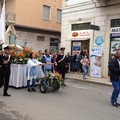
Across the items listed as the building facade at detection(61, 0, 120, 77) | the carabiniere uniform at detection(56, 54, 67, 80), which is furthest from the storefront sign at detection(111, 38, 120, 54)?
the carabiniere uniform at detection(56, 54, 67, 80)

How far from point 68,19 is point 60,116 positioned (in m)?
13.5

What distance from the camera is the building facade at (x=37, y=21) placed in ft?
90.6

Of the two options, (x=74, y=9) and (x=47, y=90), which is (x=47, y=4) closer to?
(x=74, y=9)

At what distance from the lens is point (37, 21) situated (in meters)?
29.1

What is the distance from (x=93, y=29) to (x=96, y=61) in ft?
6.49

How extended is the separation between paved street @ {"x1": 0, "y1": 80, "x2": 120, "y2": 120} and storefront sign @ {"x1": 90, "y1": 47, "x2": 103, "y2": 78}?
6054 millimetres

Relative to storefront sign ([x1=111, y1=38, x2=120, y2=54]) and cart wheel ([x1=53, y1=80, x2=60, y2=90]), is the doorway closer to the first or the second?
storefront sign ([x1=111, y1=38, x2=120, y2=54])

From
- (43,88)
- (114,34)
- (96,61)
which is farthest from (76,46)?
(43,88)

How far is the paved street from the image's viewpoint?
6806 mm

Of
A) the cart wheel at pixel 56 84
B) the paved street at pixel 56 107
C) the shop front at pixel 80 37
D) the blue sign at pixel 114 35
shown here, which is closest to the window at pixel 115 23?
the blue sign at pixel 114 35

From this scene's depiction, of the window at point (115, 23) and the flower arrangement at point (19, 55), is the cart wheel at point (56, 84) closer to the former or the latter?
the flower arrangement at point (19, 55)

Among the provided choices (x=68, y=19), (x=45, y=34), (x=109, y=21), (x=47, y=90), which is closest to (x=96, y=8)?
(x=109, y=21)

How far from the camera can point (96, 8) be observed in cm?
1739

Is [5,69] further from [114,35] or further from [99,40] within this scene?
[99,40]
